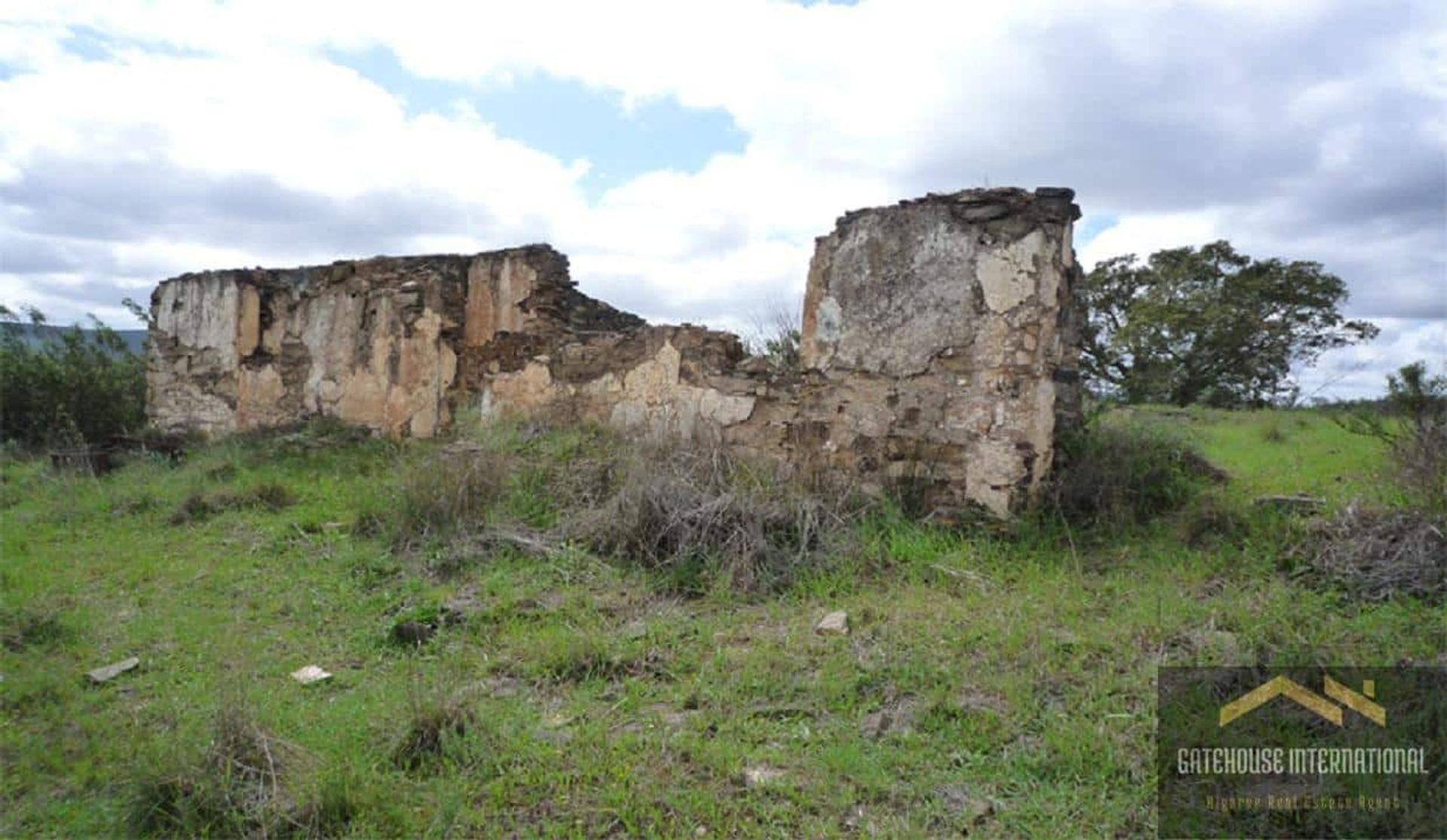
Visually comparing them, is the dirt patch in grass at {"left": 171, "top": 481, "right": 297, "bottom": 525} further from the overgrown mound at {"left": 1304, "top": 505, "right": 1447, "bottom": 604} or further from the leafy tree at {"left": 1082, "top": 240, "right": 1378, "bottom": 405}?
the leafy tree at {"left": 1082, "top": 240, "right": 1378, "bottom": 405}

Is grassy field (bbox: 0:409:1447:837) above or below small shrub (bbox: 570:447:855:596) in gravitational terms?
below

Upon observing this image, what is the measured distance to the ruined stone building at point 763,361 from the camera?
5324mm

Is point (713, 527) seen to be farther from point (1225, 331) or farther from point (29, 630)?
point (1225, 331)

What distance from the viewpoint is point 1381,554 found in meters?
4.02

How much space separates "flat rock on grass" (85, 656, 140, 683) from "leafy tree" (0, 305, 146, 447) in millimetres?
7981

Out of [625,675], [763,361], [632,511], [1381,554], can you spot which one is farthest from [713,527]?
[1381,554]

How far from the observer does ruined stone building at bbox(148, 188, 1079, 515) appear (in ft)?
17.5

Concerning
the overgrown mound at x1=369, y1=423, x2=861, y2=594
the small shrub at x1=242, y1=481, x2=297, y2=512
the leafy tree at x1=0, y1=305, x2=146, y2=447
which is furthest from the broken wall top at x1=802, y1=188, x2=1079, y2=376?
the leafy tree at x1=0, y1=305, x2=146, y2=447

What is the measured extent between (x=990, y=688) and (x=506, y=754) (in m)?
1.70

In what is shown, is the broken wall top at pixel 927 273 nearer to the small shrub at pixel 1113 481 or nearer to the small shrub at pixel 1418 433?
the small shrub at pixel 1113 481

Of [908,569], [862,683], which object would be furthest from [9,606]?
[908,569]

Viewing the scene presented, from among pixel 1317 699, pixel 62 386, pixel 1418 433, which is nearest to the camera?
pixel 1317 699

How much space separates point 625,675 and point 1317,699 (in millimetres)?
2424

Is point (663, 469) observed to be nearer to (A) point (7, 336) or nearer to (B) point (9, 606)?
(B) point (9, 606)
